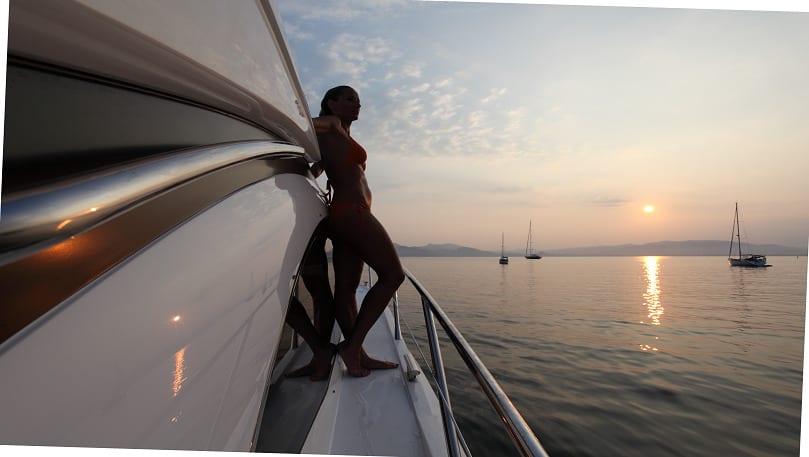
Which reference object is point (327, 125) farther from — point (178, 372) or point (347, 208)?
point (178, 372)

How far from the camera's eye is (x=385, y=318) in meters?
2.77

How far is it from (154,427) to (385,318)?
2534mm

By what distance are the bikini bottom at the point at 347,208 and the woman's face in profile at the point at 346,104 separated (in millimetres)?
383

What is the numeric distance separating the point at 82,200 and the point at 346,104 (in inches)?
46.0

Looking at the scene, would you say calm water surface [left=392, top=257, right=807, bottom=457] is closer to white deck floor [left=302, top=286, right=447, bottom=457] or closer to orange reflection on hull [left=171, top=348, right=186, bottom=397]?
white deck floor [left=302, top=286, right=447, bottom=457]

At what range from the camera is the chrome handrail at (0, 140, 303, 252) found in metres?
0.24

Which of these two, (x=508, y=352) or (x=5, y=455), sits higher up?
(x=5, y=455)

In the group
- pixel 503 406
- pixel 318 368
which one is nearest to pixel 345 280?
pixel 318 368

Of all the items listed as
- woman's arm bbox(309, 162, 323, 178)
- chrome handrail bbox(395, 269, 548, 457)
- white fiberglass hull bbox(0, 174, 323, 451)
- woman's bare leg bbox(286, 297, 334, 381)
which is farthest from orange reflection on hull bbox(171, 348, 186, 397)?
woman's arm bbox(309, 162, 323, 178)

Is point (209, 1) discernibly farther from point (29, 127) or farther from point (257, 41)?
point (29, 127)

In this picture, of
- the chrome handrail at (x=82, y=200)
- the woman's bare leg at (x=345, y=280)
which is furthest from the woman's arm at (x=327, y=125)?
the chrome handrail at (x=82, y=200)

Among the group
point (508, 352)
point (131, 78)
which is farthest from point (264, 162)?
point (508, 352)

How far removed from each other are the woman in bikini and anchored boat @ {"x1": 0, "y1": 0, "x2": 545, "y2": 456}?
0.58 metres

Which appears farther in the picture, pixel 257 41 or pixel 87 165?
pixel 257 41
